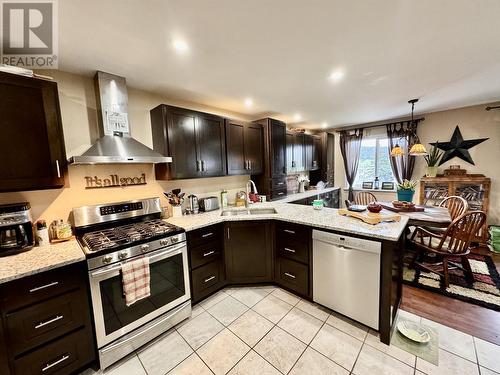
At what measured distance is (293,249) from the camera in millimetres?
2281

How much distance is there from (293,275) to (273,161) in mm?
1917

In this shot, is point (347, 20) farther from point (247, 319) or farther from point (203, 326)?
point (203, 326)

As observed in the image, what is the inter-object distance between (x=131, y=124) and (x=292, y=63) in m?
1.93

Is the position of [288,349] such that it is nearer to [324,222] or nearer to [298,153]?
[324,222]

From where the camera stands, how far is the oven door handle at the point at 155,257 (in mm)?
1512

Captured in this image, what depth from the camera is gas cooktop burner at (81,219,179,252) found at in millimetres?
1623

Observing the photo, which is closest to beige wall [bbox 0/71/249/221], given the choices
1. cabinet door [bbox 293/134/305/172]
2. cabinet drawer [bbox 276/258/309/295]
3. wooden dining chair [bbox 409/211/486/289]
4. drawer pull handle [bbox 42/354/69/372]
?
drawer pull handle [bbox 42/354/69/372]

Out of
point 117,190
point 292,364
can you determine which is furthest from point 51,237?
point 292,364

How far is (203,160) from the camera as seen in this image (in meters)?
2.70

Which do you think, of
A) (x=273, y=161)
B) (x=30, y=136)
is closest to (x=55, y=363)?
(x=30, y=136)

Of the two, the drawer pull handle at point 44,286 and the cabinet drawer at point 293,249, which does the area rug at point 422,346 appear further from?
the drawer pull handle at point 44,286

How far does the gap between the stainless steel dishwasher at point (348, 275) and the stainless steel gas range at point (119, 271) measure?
4.56 feet

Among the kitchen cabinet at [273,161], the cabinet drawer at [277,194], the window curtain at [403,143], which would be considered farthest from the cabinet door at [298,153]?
the window curtain at [403,143]

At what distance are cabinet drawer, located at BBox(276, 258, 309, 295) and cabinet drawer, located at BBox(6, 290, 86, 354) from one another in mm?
1890
